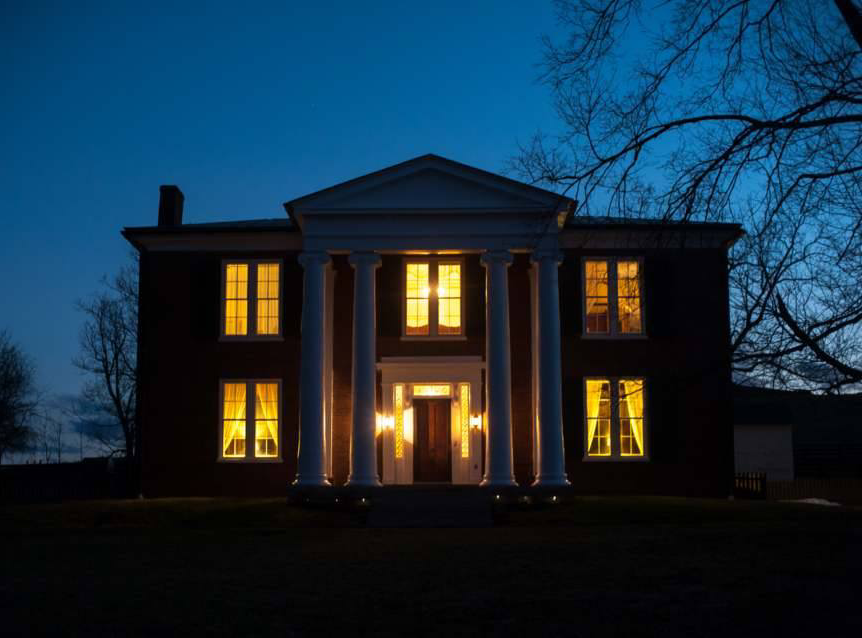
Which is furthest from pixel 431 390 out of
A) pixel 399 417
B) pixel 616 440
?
pixel 616 440

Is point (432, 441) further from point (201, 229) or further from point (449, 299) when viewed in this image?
point (201, 229)

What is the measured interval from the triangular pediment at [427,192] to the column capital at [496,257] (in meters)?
1.12

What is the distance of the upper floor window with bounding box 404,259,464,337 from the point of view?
92.5 ft

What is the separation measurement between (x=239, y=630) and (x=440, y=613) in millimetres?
2247

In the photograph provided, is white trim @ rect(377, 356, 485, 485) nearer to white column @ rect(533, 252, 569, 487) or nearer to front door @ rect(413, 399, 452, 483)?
front door @ rect(413, 399, 452, 483)

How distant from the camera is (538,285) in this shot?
26.1 meters

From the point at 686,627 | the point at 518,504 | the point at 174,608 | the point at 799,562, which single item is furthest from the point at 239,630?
the point at 518,504

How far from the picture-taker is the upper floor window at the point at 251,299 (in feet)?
92.7

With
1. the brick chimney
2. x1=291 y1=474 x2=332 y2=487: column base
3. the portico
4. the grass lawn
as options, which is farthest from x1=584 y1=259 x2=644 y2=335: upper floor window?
the brick chimney

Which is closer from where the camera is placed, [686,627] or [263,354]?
[686,627]

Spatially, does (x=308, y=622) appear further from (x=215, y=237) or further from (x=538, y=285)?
(x=215, y=237)

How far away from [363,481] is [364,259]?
5.71 m

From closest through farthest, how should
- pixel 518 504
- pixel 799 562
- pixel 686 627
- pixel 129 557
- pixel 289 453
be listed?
pixel 686 627 < pixel 799 562 < pixel 129 557 < pixel 518 504 < pixel 289 453

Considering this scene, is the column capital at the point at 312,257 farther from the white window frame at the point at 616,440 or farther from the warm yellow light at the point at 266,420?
the white window frame at the point at 616,440
